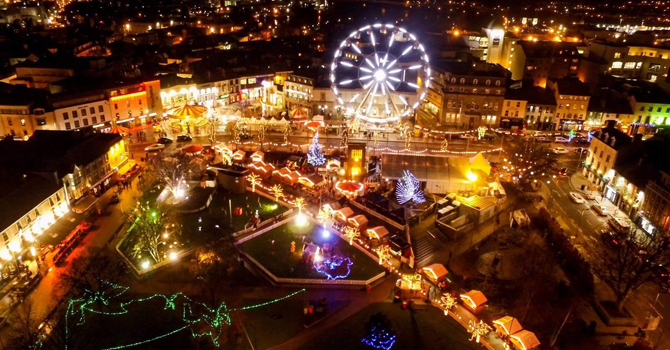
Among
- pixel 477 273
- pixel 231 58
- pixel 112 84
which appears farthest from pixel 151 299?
pixel 231 58

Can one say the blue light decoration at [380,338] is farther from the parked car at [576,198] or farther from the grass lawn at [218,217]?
the parked car at [576,198]

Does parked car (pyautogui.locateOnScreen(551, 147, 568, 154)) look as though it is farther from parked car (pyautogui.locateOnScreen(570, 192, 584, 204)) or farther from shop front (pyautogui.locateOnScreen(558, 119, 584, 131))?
parked car (pyautogui.locateOnScreen(570, 192, 584, 204))

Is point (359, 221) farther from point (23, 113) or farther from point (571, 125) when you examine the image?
point (571, 125)

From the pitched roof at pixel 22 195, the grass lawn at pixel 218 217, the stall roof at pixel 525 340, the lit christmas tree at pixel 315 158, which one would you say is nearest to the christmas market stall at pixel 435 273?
the stall roof at pixel 525 340

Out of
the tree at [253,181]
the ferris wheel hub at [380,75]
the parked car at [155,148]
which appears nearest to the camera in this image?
the tree at [253,181]

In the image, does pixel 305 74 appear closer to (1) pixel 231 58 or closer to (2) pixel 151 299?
(1) pixel 231 58

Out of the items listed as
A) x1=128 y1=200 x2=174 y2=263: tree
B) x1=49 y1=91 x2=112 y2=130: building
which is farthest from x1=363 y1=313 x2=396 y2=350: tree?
x1=49 y1=91 x2=112 y2=130: building

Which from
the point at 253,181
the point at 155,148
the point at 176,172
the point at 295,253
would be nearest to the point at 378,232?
the point at 295,253
